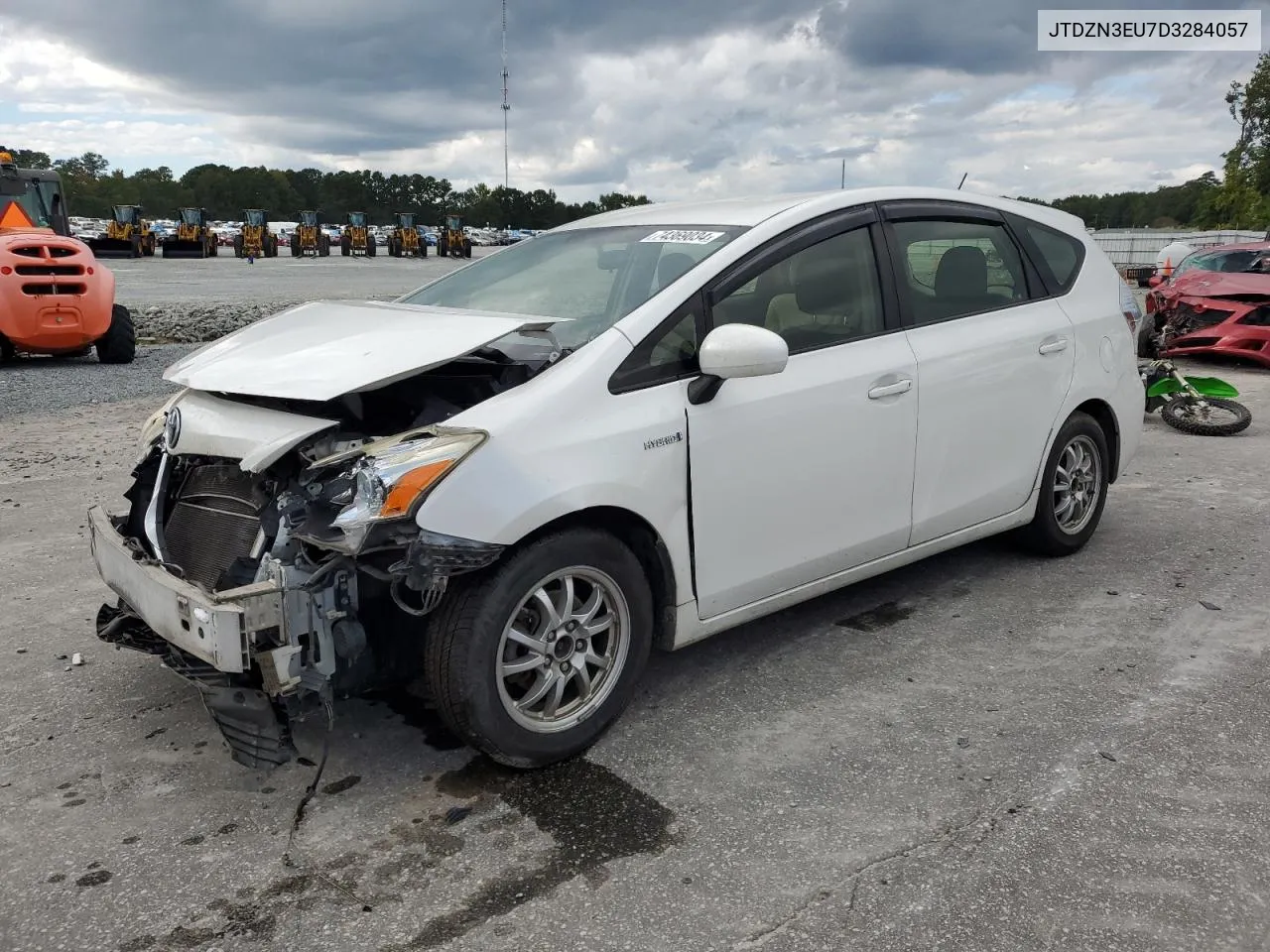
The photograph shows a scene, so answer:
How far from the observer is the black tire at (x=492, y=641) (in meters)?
A: 2.91

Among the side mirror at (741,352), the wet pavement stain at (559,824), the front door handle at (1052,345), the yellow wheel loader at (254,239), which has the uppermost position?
the yellow wheel loader at (254,239)

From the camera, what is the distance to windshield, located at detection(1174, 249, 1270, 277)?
12.6 m

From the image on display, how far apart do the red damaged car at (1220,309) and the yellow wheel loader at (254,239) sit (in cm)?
3888

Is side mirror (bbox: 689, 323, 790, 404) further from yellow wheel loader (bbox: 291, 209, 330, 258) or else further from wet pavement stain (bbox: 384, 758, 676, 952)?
yellow wheel loader (bbox: 291, 209, 330, 258)

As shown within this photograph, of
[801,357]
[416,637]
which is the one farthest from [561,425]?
[801,357]

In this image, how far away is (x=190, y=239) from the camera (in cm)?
4462

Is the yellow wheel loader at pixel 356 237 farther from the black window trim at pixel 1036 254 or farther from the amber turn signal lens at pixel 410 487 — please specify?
the amber turn signal lens at pixel 410 487

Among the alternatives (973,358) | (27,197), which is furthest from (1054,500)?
(27,197)

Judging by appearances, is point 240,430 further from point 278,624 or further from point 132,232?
point 132,232

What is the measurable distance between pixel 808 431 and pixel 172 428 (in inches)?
84.2

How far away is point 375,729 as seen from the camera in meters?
3.45

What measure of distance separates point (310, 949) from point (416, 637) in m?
0.92

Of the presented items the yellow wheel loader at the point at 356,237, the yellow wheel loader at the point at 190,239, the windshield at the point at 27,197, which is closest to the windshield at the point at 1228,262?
the windshield at the point at 27,197

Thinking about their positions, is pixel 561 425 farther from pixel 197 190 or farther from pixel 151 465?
pixel 197 190
